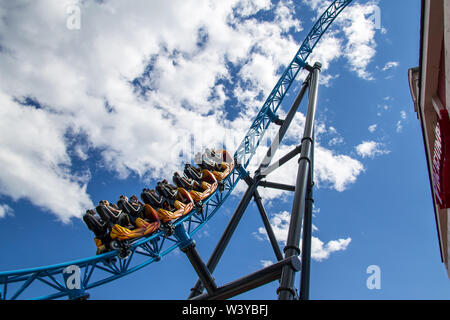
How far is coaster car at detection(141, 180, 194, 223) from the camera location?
8.45 metres

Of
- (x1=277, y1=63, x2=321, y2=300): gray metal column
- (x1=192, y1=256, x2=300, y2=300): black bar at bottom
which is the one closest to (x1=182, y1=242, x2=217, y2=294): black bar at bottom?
(x1=192, y1=256, x2=300, y2=300): black bar at bottom

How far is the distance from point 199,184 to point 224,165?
1333 millimetres

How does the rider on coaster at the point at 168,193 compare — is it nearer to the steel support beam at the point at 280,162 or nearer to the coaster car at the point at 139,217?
the coaster car at the point at 139,217

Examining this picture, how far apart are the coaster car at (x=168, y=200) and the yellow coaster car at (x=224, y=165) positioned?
1.66 meters

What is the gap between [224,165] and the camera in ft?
36.5

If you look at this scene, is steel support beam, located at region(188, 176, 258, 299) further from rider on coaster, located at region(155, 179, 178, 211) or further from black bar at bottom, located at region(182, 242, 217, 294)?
rider on coaster, located at region(155, 179, 178, 211)

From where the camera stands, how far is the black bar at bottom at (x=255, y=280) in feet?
20.2

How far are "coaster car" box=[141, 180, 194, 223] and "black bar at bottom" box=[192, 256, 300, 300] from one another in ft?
7.89

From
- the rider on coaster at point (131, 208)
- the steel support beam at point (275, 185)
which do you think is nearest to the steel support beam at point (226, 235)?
the steel support beam at point (275, 185)

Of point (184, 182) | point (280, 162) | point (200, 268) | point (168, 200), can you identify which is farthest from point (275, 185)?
point (200, 268)

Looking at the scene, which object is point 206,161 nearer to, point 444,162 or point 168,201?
point 168,201

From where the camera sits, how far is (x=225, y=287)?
6715 mm
